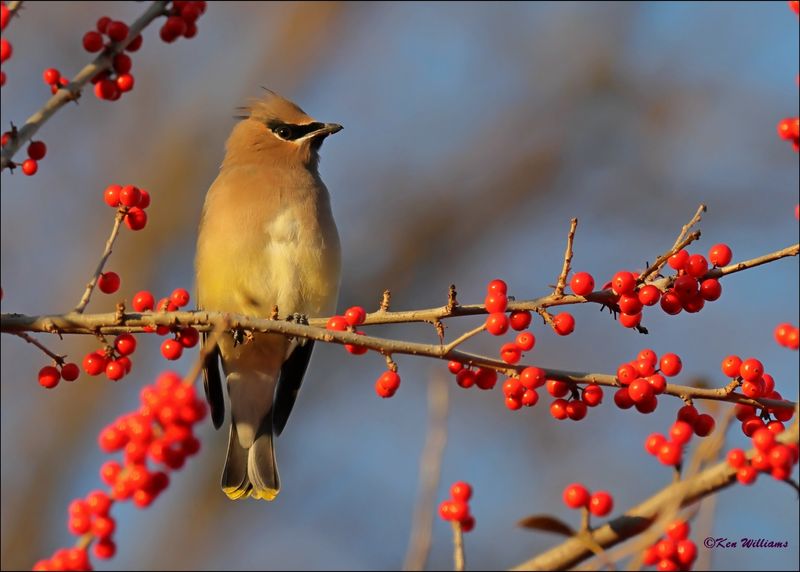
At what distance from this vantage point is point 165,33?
3477mm

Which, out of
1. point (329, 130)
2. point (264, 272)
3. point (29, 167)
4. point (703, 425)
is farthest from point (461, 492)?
point (329, 130)

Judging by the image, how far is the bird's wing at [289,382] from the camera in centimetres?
658

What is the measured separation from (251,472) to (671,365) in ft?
10.1

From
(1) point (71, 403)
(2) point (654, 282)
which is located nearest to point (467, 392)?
(1) point (71, 403)

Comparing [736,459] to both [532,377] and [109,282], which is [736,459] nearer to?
[532,377]

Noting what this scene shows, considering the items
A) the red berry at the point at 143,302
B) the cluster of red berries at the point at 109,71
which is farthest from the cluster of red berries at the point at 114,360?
the cluster of red berries at the point at 109,71

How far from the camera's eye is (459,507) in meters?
2.92

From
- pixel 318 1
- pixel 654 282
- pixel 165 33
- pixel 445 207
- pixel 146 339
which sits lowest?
pixel 654 282

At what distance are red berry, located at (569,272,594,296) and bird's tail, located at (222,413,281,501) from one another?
2935mm

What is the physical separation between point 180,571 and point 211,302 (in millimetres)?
4186

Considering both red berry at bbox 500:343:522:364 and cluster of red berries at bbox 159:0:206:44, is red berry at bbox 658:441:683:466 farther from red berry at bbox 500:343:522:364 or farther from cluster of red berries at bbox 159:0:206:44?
cluster of red berries at bbox 159:0:206:44

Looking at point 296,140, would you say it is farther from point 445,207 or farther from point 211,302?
point 445,207

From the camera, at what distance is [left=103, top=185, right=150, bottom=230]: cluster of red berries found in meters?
3.60

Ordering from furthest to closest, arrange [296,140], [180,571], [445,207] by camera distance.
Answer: [445,207], [180,571], [296,140]
